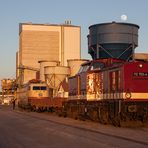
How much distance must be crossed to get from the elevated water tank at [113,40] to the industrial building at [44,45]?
48528 millimetres

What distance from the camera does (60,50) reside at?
10288cm

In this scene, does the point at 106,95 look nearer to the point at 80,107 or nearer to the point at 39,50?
the point at 80,107

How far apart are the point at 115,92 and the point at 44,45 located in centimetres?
7883

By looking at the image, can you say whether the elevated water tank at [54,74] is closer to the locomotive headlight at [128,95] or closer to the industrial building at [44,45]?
the industrial building at [44,45]

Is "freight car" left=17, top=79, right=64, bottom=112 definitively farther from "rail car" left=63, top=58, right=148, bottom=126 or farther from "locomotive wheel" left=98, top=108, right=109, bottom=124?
"locomotive wheel" left=98, top=108, right=109, bottom=124

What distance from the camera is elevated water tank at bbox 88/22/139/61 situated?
47.2 meters

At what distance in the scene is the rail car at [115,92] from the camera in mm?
21891

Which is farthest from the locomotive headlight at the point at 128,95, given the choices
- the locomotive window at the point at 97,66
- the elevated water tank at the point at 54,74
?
the elevated water tank at the point at 54,74

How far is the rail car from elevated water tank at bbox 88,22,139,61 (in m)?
19.0

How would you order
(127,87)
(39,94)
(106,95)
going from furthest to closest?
(39,94) → (106,95) → (127,87)

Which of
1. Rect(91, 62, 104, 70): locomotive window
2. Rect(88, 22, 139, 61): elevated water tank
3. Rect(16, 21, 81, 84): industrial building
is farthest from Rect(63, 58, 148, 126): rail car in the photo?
Rect(16, 21, 81, 84): industrial building

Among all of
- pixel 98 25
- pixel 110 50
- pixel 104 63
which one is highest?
pixel 98 25

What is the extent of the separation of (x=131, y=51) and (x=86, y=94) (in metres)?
22.0

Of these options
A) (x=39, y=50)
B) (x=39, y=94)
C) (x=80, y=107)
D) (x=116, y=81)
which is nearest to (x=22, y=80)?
(x=39, y=50)
